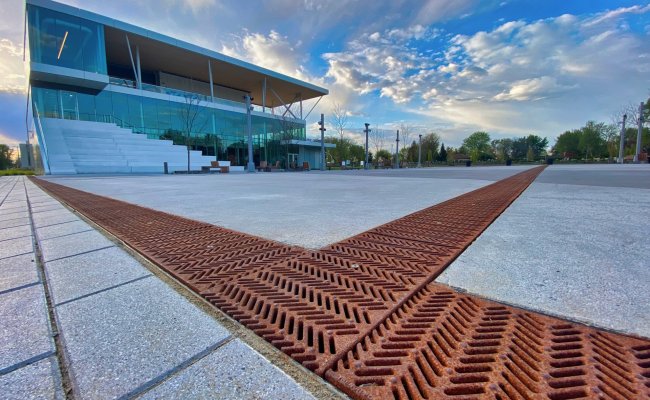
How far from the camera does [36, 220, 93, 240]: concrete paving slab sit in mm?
3515

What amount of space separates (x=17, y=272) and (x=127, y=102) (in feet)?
112

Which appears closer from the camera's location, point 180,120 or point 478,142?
point 180,120

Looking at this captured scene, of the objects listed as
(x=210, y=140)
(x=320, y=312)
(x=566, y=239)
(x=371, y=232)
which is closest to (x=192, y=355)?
(x=320, y=312)

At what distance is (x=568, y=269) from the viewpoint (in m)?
2.20

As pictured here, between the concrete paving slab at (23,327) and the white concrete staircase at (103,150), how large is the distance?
86.2 ft

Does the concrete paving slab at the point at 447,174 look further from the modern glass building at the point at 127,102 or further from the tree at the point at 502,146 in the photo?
the tree at the point at 502,146

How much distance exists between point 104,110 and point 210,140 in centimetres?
1037

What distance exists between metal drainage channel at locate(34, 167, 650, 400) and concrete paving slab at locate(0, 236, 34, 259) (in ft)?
4.04

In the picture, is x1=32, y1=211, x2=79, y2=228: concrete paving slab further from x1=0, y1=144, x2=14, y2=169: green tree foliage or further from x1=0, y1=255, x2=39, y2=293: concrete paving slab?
x1=0, y1=144, x2=14, y2=169: green tree foliage

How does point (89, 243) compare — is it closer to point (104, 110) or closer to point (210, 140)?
point (104, 110)

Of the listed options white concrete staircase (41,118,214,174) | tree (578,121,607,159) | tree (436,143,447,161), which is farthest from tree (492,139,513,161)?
white concrete staircase (41,118,214,174)

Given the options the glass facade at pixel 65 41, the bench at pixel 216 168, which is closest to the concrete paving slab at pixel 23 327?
the bench at pixel 216 168

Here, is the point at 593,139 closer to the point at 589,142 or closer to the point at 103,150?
the point at 589,142

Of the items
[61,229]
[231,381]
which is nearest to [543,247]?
[231,381]
